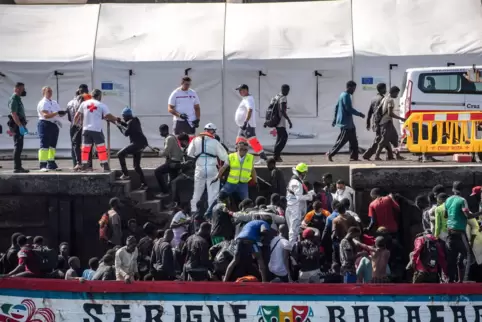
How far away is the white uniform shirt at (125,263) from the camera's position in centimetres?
1566

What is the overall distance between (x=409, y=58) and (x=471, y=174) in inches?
235

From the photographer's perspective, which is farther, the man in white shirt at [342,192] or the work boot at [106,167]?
the work boot at [106,167]

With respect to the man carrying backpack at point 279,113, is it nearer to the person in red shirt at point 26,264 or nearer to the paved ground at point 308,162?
the paved ground at point 308,162

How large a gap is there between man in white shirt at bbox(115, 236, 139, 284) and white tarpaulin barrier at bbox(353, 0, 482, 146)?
9.63 meters

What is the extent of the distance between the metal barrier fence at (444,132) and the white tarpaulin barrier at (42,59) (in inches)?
308

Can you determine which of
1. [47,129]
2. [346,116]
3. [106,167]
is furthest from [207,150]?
[47,129]

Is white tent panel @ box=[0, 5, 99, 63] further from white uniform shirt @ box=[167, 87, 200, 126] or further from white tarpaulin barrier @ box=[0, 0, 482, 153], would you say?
white uniform shirt @ box=[167, 87, 200, 126]

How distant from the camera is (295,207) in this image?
17.7m

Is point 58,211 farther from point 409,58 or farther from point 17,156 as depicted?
point 409,58

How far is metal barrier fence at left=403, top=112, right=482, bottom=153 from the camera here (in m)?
19.8

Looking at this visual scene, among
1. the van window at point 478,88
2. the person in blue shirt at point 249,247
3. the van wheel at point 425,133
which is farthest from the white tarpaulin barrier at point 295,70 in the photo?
the person in blue shirt at point 249,247

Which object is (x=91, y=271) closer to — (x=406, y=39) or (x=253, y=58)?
(x=253, y=58)

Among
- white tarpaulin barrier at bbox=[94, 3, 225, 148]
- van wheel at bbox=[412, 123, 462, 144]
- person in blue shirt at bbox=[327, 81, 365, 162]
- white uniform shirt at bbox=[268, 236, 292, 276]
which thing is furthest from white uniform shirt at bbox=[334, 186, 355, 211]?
white tarpaulin barrier at bbox=[94, 3, 225, 148]

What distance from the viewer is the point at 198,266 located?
16.1 meters
